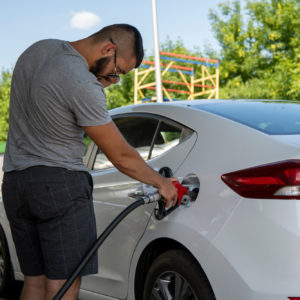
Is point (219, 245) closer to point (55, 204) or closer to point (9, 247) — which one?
point (55, 204)

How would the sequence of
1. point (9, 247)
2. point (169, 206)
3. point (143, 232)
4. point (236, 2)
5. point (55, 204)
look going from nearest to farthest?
point (55, 204), point (169, 206), point (143, 232), point (9, 247), point (236, 2)

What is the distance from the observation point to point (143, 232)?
3256 mm

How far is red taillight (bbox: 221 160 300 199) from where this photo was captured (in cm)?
252

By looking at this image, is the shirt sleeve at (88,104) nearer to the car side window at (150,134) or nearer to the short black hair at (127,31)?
the short black hair at (127,31)

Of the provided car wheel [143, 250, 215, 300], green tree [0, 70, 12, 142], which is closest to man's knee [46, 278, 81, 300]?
car wheel [143, 250, 215, 300]

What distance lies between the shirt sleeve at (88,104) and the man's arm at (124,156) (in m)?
0.03

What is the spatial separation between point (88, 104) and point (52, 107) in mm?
170

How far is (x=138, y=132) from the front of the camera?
12.7 ft

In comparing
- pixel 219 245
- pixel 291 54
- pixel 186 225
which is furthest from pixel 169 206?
pixel 291 54

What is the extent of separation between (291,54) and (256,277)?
29589 mm

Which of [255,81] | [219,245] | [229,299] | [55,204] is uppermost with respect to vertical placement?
[55,204]

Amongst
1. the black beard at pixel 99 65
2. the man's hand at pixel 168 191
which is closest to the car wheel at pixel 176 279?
the man's hand at pixel 168 191

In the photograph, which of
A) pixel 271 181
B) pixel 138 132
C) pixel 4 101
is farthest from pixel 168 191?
pixel 4 101

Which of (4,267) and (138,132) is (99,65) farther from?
(4,267)
